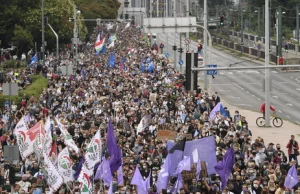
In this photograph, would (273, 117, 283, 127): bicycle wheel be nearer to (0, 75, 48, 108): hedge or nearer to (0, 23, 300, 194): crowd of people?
(0, 23, 300, 194): crowd of people

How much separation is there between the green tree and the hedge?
27589 mm

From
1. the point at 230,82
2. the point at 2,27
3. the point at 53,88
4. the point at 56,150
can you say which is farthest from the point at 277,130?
the point at 2,27

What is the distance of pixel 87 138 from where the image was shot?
3444 cm

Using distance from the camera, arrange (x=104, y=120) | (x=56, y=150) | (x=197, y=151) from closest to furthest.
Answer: (x=197, y=151)
(x=56, y=150)
(x=104, y=120)

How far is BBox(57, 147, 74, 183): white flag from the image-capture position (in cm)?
2812

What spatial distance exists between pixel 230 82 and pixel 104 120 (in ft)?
130

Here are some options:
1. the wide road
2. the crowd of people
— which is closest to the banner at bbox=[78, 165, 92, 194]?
the crowd of people

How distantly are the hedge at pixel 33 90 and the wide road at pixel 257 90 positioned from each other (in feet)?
37.0

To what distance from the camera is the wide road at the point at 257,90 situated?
6019cm

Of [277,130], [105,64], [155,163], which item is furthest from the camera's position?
[105,64]

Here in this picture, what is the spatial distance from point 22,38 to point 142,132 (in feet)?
Result: 204

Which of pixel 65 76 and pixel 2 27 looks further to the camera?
pixel 2 27

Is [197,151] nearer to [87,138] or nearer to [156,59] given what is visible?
[87,138]

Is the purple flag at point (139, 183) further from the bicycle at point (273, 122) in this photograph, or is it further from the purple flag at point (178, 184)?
the bicycle at point (273, 122)
